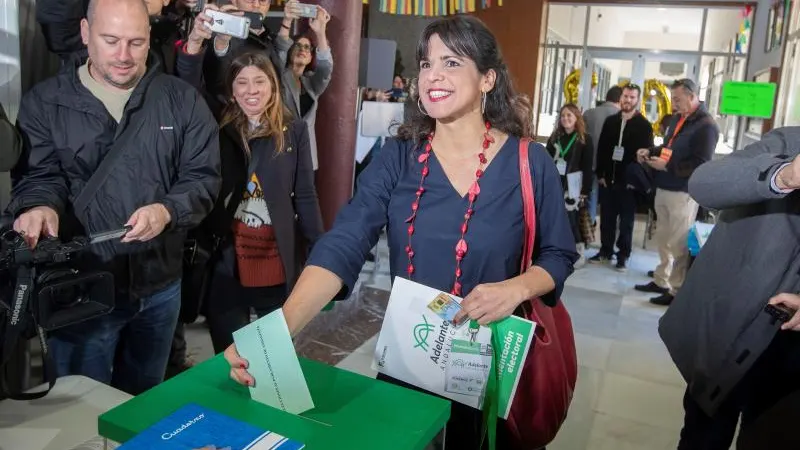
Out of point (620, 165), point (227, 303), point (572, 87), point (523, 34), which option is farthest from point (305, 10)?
point (523, 34)

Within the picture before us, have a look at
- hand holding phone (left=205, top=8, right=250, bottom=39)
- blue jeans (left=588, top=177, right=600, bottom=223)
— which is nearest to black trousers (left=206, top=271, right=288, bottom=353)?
hand holding phone (left=205, top=8, right=250, bottom=39)

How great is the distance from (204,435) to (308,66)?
2.90 meters

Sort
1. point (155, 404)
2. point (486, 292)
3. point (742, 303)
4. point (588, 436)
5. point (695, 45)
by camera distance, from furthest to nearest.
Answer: point (695, 45) < point (588, 436) < point (742, 303) < point (486, 292) < point (155, 404)

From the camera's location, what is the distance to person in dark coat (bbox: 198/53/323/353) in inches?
89.6

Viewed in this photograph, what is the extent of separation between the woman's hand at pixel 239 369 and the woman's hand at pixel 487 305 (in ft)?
1.44

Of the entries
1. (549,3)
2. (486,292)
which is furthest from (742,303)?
(549,3)

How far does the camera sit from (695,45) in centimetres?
1055

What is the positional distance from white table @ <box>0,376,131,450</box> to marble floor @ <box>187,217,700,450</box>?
5.73 ft

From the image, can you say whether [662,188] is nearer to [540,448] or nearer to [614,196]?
[614,196]

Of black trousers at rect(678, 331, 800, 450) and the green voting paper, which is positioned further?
black trousers at rect(678, 331, 800, 450)

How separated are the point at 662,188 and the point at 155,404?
4.51 metres

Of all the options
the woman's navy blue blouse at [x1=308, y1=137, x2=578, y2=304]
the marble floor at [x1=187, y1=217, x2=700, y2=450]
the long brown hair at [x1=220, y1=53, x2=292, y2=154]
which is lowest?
the marble floor at [x1=187, y1=217, x2=700, y2=450]

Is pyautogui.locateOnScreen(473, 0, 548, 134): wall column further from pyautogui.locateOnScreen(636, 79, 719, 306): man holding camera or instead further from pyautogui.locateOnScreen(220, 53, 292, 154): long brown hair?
pyautogui.locateOnScreen(220, 53, 292, 154): long brown hair

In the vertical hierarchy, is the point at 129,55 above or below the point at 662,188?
above
